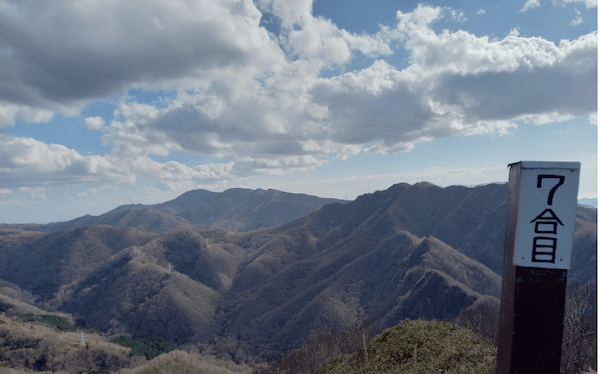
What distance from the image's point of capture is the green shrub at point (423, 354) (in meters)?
5.38

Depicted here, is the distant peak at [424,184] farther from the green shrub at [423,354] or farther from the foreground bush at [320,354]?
the green shrub at [423,354]

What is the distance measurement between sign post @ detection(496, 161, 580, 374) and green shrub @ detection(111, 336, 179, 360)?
86.5 metres

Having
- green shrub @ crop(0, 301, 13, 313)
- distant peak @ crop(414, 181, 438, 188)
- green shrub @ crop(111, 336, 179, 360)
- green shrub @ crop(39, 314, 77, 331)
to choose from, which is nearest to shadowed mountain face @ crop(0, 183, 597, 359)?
distant peak @ crop(414, 181, 438, 188)

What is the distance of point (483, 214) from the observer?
114 meters

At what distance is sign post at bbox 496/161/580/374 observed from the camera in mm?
3566

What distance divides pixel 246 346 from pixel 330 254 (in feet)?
173

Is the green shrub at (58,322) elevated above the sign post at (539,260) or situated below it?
below

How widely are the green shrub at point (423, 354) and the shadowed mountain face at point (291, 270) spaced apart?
53612 mm

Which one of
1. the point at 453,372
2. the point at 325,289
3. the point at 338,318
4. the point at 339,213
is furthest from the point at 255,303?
the point at 453,372

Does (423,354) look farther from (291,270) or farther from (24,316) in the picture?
(24,316)

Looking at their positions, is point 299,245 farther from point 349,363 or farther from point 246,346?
point 349,363

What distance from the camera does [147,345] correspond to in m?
77.8

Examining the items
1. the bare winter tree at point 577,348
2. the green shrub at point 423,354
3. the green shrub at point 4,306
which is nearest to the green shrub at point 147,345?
the green shrub at point 4,306

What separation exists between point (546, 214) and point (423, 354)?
12.3ft
